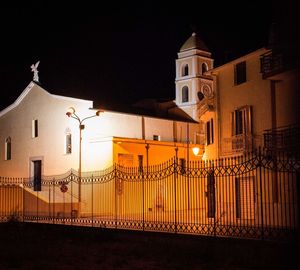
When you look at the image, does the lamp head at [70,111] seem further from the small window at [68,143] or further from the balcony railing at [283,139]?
the balcony railing at [283,139]

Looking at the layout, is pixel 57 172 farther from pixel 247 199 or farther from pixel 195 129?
pixel 247 199

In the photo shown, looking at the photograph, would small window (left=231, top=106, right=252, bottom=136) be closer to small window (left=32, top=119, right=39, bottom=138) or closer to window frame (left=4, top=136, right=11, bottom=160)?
small window (left=32, top=119, right=39, bottom=138)

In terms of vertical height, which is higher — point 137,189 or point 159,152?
point 159,152

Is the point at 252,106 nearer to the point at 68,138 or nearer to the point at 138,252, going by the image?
the point at 138,252

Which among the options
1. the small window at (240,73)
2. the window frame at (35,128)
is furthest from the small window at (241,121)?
the window frame at (35,128)

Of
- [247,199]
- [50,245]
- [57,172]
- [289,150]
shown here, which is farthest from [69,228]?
[57,172]

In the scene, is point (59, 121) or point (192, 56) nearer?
point (59, 121)

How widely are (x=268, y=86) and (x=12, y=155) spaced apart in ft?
84.8

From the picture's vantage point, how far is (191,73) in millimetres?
57500

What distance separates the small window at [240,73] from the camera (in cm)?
2792

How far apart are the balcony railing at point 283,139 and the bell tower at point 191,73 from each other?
103ft

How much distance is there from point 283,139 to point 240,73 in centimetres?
581

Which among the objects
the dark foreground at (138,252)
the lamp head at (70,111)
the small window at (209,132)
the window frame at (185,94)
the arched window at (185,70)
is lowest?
the dark foreground at (138,252)

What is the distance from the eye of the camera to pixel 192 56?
5756 centimetres
